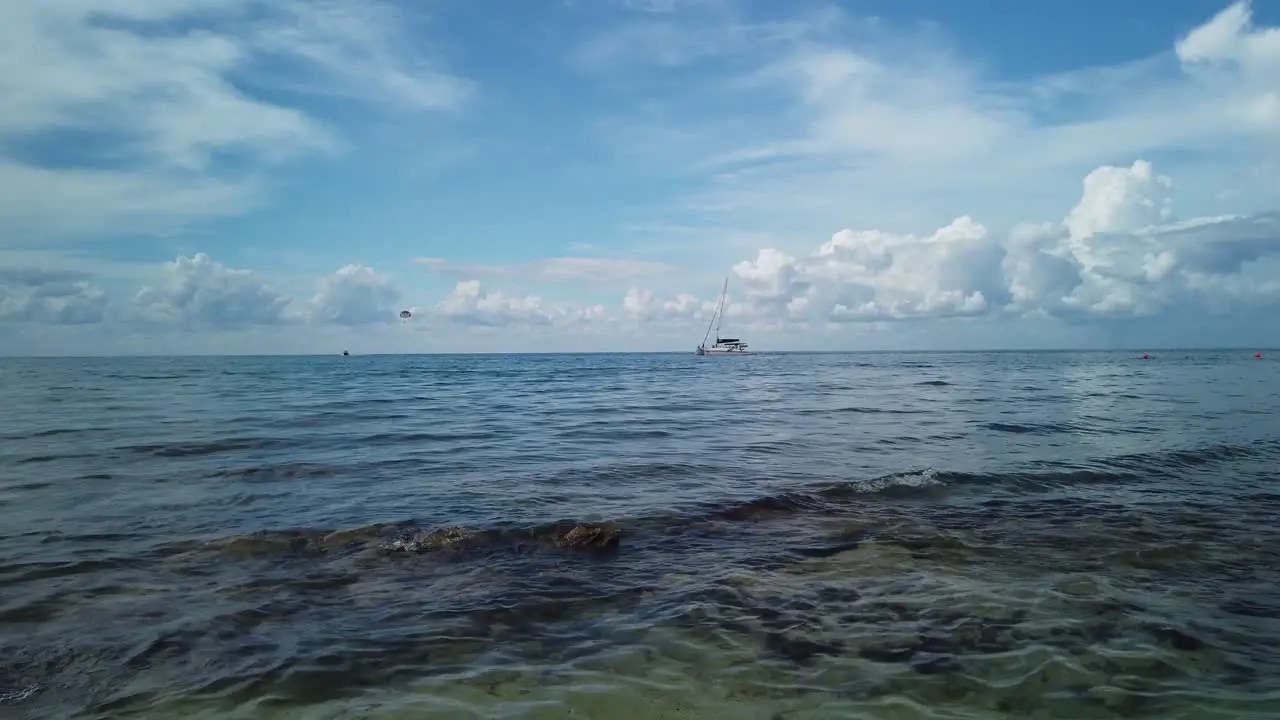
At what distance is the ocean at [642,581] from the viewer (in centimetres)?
588

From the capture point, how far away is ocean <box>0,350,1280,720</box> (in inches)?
231

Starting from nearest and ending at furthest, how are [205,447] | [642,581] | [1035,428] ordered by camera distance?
[642,581], [205,447], [1035,428]

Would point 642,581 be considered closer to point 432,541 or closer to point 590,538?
point 590,538

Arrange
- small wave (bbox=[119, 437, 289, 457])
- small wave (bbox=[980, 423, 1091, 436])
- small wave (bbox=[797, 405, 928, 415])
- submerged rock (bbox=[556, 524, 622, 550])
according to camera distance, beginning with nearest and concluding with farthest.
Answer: submerged rock (bbox=[556, 524, 622, 550])
small wave (bbox=[119, 437, 289, 457])
small wave (bbox=[980, 423, 1091, 436])
small wave (bbox=[797, 405, 928, 415])

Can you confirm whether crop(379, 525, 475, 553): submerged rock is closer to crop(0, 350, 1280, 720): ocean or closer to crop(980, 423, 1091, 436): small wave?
crop(0, 350, 1280, 720): ocean

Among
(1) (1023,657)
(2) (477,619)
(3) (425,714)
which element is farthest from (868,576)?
(3) (425,714)

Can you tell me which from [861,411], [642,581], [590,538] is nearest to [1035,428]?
[861,411]

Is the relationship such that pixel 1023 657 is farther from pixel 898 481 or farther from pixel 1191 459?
pixel 1191 459

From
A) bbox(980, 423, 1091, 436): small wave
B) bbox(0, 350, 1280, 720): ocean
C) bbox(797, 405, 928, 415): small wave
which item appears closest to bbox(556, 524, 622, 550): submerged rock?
bbox(0, 350, 1280, 720): ocean

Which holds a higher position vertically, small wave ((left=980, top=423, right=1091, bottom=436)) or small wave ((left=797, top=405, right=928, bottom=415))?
small wave ((left=980, top=423, right=1091, bottom=436))

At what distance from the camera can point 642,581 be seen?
28.8 ft

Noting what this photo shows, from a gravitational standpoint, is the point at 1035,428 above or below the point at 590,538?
above

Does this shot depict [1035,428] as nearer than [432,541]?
No

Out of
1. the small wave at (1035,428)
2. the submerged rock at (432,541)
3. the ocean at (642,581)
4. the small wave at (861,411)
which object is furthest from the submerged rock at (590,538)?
the small wave at (861,411)
